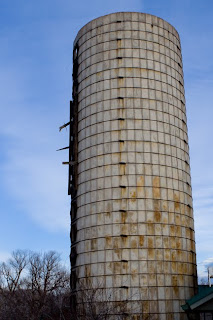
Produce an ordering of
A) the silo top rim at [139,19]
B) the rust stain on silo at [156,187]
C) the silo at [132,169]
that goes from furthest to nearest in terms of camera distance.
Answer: the silo top rim at [139,19], the rust stain on silo at [156,187], the silo at [132,169]

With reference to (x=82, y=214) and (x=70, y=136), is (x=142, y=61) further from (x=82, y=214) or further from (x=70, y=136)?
(x=82, y=214)

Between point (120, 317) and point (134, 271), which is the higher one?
point (134, 271)

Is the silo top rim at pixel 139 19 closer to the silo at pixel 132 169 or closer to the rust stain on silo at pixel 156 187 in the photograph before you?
the silo at pixel 132 169

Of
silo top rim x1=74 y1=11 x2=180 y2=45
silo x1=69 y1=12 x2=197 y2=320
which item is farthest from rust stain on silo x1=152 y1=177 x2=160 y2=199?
silo top rim x1=74 y1=11 x2=180 y2=45

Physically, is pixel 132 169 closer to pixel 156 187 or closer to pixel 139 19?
pixel 156 187

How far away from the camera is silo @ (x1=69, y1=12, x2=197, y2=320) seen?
33.9 meters

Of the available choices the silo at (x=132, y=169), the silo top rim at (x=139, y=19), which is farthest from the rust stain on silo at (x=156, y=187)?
the silo top rim at (x=139, y=19)

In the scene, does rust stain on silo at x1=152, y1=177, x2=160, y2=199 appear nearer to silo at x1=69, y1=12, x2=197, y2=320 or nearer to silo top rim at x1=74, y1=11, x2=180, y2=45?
silo at x1=69, y1=12, x2=197, y2=320

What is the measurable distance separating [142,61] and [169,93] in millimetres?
4398

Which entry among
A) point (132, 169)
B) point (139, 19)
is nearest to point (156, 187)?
point (132, 169)

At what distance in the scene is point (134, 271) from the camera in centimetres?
3353

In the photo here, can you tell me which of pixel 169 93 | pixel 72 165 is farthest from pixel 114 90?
pixel 72 165

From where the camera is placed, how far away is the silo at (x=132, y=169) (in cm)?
3391

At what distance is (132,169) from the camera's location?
119ft
